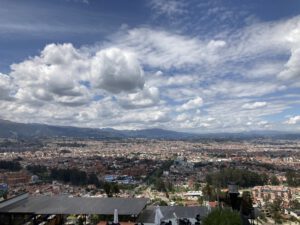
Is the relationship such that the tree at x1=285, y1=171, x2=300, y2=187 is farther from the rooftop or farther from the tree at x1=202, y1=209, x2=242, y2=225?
the tree at x1=202, y1=209, x2=242, y2=225

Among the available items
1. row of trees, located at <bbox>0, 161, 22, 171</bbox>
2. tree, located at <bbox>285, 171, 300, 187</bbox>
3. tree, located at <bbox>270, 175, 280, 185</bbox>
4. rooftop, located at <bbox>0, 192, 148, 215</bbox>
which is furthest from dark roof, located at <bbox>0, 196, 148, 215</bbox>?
row of trees, located at <bbox>0, 161, 22, 171</bbox>

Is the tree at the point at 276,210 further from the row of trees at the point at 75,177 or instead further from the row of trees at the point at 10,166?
the row of trees at the point at 10,166

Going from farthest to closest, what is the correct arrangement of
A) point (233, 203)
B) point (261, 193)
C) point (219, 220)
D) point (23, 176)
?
point (23, 176), point (261, 193), point (233, 203), point (219, 220)

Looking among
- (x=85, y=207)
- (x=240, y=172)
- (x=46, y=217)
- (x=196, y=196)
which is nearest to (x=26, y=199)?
(x=46, y=217)

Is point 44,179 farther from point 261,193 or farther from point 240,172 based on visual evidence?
point 261,193

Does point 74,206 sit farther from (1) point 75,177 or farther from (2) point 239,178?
(1) point 75,177
